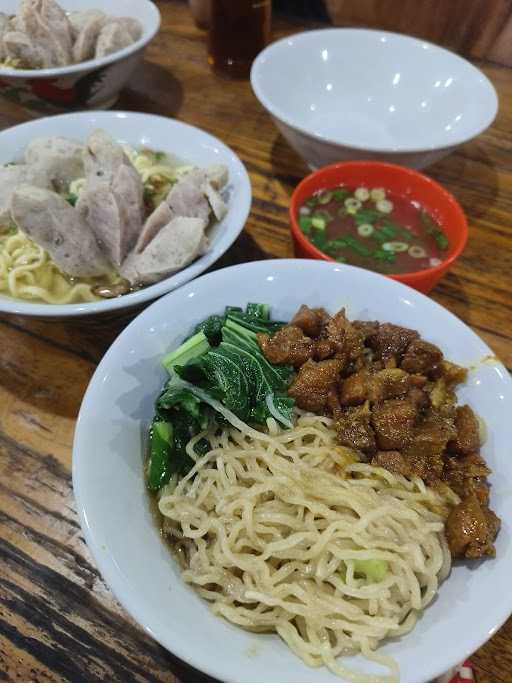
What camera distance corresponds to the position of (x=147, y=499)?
161 centimetres

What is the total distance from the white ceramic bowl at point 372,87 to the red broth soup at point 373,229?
0.47m

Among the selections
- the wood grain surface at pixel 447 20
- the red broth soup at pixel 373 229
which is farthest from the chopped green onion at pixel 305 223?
the wood grain surface at pixel 447 20

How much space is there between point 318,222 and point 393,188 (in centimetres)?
47

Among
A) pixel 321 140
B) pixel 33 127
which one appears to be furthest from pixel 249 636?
pixel 33 127

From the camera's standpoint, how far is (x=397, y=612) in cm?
143

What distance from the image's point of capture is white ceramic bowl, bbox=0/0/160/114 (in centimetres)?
299

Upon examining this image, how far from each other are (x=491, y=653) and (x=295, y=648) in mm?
687

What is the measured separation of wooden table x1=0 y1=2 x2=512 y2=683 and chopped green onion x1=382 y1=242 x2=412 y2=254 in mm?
293

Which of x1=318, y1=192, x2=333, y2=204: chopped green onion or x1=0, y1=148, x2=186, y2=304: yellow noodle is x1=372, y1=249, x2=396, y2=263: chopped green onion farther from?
x1=0, y1=148, x2=186, y2=304: yellow noodle

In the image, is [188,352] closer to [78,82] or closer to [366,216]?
[366,216]

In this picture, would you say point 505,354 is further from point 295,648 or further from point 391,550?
point 295,648

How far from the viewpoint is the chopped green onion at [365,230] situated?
105 inches

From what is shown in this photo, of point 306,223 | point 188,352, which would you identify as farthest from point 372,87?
point 188,352

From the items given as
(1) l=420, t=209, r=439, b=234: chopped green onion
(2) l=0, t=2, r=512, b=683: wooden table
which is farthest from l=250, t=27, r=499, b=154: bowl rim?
(2) l=0, t=2, r=512, b=683: wooden table
